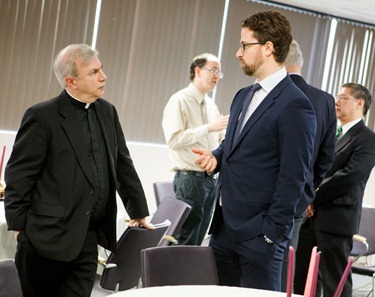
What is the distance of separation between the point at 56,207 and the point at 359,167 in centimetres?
222

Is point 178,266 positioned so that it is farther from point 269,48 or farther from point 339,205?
point 339,205

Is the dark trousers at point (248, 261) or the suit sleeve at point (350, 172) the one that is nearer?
the dark trousers at point (248, 261)

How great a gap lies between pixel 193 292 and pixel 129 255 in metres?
1.17

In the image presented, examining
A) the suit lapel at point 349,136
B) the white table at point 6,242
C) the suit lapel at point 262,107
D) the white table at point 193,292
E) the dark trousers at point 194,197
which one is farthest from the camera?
the dark trousers at point 194,197

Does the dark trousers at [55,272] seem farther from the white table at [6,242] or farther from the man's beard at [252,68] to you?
the man's beard at [252,68]

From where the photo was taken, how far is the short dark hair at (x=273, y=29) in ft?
11.1

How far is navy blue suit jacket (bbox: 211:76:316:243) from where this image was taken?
3270mm

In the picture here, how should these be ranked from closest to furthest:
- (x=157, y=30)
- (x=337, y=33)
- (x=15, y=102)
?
(x=15, y=102)
(x=157, y=30)
(x=337, y=33)

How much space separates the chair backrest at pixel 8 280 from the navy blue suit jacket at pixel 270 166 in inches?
45.7

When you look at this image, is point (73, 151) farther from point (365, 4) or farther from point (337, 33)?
point (337, 33)

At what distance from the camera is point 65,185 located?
3365 mm

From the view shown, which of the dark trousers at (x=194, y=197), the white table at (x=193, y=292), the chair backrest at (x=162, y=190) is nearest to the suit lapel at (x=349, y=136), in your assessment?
the dark trousers at (x=194, y=197)

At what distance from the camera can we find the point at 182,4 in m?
7.24

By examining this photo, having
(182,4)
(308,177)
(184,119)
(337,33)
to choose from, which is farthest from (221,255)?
(337,33)
